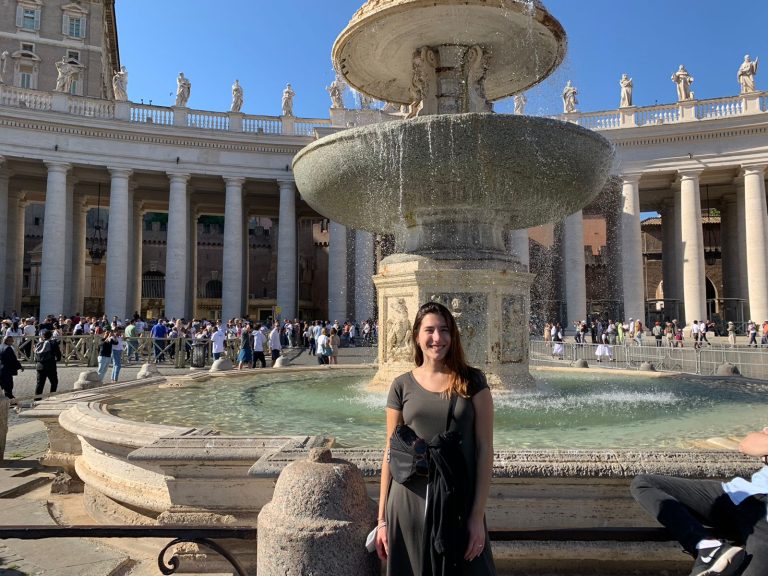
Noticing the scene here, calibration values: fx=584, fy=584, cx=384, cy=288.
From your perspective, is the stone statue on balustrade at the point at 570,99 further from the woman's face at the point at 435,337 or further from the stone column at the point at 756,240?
the woman's face at the point at 435,337

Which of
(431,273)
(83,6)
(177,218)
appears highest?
(83,6)

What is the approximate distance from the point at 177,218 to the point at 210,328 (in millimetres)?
11521

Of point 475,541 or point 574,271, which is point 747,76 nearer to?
point 574,271

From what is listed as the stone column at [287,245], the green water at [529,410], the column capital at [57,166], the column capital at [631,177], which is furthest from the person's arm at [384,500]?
the column capital at [631,177]

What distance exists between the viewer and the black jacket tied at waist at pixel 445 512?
2148mm

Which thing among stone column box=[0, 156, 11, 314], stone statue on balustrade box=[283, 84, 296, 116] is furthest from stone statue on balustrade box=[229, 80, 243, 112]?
stone column box=[0, 156, 11, 314]

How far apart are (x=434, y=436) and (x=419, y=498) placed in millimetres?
243

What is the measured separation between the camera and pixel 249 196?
39.8 m

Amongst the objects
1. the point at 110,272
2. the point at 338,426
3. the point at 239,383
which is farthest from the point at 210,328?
the point at 338,426

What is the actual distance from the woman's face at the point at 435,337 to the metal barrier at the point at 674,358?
12.6 m

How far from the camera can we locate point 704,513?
2.61 meters

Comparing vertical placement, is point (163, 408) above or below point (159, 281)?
below

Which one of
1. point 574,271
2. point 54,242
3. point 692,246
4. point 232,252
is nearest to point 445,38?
point 232,252

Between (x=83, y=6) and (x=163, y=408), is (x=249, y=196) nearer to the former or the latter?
(x=83, y=6)
